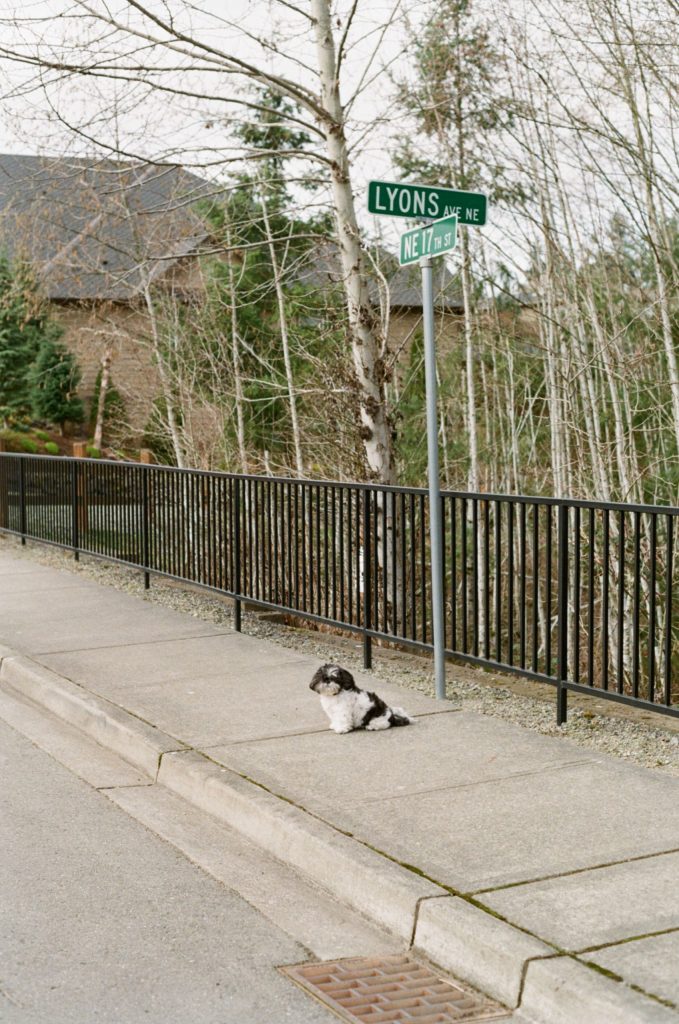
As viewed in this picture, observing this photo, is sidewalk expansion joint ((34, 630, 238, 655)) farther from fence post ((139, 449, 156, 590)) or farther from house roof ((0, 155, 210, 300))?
house roof ((0, 155, 210, 300))

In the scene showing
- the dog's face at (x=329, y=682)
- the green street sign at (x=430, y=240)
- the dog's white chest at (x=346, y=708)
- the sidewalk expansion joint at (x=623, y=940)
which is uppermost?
the green street sign at (x=430, y=240)

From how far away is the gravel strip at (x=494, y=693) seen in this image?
6453 millimetres

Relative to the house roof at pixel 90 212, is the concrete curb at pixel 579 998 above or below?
below

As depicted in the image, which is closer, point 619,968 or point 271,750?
point 619,968

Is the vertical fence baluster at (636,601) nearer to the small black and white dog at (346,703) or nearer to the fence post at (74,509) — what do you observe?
the small black and white dog at (346,703)

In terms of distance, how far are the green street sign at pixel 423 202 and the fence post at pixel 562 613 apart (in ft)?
6.35

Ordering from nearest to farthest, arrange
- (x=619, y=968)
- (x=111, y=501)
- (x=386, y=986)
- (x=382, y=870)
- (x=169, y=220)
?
(x=619, y=968)
(x=386, y=986)
(x=382, y=870)
(x=111, y=501)
(x=169, y=220)

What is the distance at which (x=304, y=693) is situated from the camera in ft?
25.2

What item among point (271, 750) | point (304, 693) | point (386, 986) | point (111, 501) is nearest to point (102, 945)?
point (386, 986)

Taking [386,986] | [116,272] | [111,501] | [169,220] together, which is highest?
[169,220]

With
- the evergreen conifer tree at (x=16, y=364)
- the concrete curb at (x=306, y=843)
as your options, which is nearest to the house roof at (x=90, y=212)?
the concrete curb at (x=306, y=843)

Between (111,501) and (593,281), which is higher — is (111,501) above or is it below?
below

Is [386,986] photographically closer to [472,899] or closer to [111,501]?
[472,899]

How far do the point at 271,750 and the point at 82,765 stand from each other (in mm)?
1052
